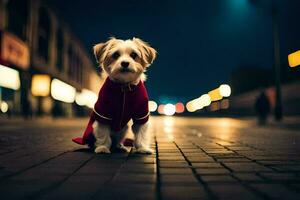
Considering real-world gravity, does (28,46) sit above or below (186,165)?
above

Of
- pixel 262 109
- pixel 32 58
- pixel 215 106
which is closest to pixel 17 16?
pixel 32 58

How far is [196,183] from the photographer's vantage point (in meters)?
3.44

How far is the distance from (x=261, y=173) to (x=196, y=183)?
868 millimetres

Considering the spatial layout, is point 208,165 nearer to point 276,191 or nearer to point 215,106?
point 276,191

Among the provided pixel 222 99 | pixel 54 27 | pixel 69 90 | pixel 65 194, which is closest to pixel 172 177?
pixel 65 194

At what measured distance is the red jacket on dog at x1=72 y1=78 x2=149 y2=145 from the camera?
546 cm

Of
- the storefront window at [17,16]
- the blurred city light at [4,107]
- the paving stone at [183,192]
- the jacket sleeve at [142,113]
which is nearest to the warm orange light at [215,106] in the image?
the storefront window at [17,16]

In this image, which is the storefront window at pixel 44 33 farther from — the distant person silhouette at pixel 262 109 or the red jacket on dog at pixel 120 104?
the red jacket on dog at pixel 120 104

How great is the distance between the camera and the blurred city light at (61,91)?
39719mm

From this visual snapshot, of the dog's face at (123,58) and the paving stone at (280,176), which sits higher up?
the dog's face at (123,58)

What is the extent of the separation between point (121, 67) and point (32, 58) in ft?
92.1

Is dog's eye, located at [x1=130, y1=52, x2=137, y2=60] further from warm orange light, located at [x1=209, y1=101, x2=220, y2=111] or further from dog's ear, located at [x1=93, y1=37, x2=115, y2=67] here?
warm orange light, located at [x1=209, y1=101, x2=220, y2=111]

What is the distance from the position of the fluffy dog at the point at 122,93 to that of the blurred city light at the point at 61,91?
34.3 m

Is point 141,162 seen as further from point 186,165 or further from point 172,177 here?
point 172,177
